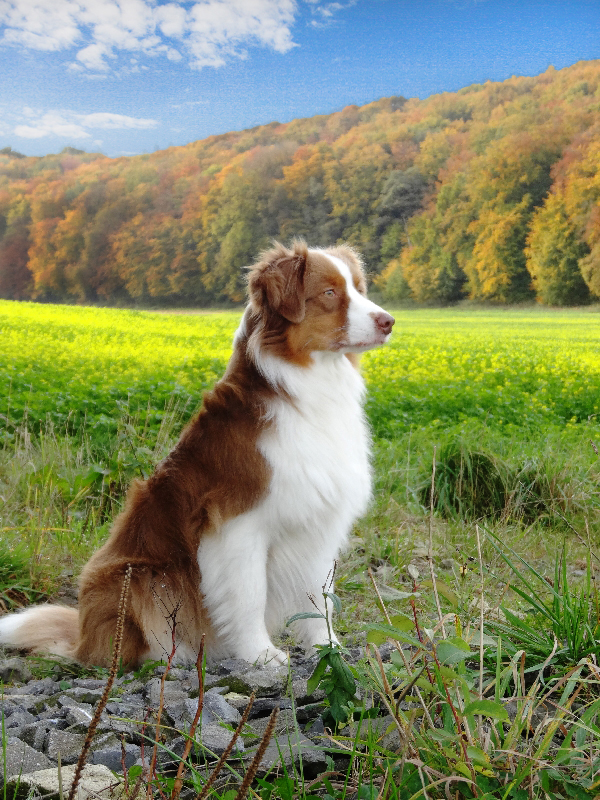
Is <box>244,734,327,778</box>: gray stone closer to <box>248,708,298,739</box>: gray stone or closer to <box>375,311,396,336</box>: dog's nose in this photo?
<box>248,708,298,739</box>: gray stone

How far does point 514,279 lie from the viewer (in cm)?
1066

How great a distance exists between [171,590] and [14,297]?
1203cm

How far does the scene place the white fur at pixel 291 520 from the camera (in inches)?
109

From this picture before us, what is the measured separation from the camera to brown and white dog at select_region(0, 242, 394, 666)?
274cm

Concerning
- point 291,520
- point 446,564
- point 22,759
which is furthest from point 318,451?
point 446,564

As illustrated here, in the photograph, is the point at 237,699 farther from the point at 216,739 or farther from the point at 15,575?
the point at 15,575

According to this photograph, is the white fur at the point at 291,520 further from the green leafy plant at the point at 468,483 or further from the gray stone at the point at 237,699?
the green leafy plant at the point at 468,483

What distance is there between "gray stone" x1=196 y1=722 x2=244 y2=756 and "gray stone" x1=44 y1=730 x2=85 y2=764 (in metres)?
0.32

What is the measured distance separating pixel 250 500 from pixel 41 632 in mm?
1076

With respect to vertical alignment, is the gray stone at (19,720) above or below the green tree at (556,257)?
below

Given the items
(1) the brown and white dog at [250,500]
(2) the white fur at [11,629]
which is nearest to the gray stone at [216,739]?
(1) the brown and white dog at [250,500]

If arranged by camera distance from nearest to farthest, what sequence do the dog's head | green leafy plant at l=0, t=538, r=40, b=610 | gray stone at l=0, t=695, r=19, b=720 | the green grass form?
the green grass, gray stone at l=0, t=695, r=19, b=720, the dog's head, green leafy plant at l=0, t=538, r=40, b=610

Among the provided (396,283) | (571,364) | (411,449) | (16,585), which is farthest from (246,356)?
(396,283)

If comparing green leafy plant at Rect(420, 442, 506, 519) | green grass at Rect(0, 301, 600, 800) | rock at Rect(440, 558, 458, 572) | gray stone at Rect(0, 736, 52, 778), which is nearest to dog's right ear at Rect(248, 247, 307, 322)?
green grass at Rect(0, 301, 600, 800)
